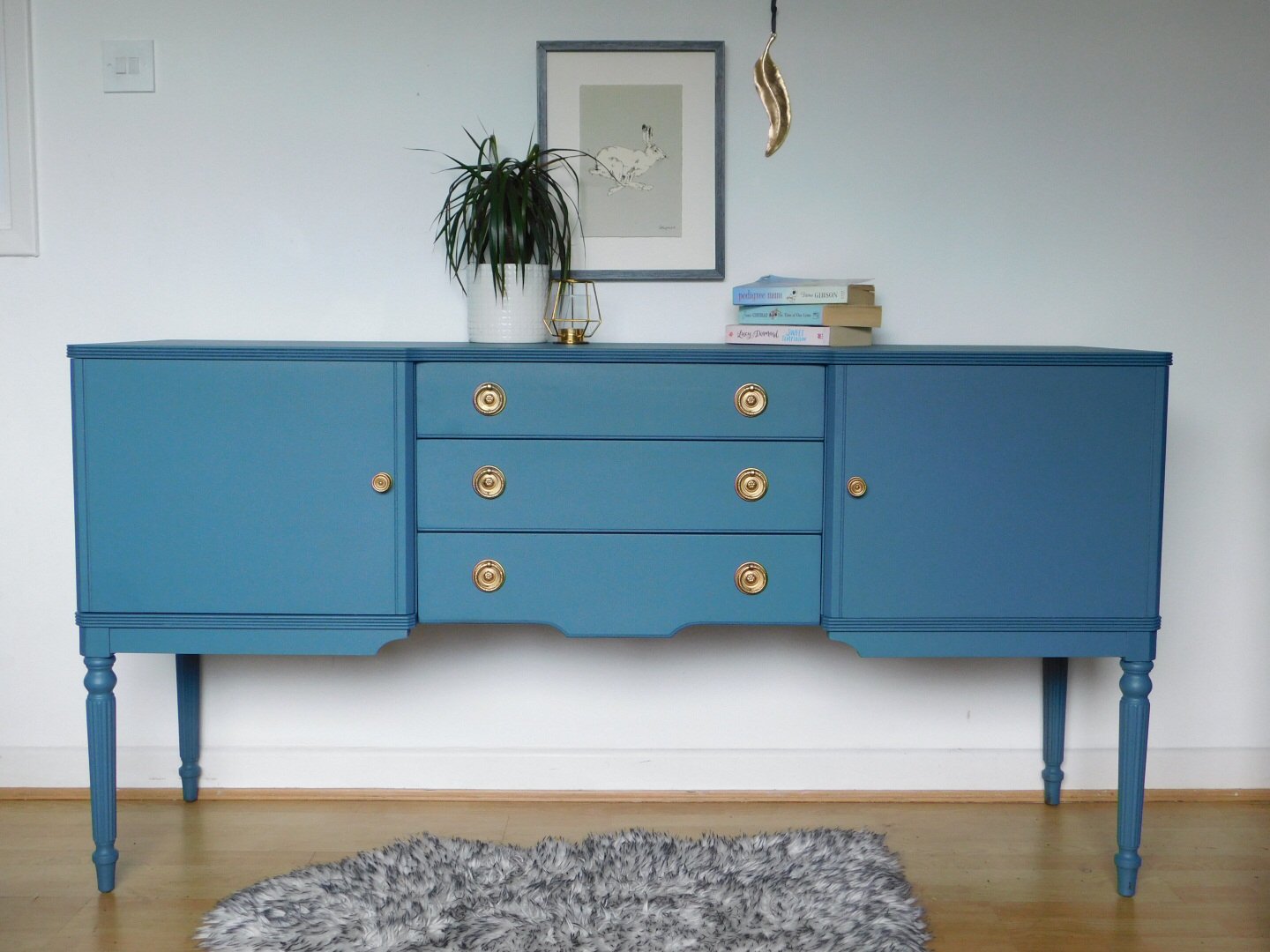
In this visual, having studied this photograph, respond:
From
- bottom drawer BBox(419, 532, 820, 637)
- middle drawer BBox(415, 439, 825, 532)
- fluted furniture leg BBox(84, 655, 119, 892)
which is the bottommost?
fluted furniture leg BBox(84, 655, 119, 892)

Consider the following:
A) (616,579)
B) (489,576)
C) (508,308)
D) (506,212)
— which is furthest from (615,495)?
(506,212)

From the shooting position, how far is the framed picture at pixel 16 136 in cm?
246

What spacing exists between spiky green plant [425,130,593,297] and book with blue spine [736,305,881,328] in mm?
440

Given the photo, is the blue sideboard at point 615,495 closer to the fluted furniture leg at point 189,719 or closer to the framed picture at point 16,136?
the fluted furniture leg at point 189,719

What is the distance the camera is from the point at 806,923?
1981mm

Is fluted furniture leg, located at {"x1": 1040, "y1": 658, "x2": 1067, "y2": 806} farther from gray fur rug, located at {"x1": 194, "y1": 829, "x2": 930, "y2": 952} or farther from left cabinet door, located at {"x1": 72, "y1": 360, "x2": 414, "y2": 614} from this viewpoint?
left cabinet door, located at {"x1": 72, "y1": 360, "x2": 414, "y2": 614}

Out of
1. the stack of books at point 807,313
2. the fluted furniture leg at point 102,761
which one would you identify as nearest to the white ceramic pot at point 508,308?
the stack of books at point 807,313

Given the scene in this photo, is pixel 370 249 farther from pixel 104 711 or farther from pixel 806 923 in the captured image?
pixel 806 923

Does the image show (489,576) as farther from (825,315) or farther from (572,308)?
(825,315)

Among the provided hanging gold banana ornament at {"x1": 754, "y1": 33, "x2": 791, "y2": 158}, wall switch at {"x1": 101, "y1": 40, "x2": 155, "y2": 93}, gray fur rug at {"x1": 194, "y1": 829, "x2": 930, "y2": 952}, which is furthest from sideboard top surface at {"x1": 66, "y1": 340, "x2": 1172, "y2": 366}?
gray fur rug at {"x1": 194, "y1": 829, "x2": 930, "y2": 952}

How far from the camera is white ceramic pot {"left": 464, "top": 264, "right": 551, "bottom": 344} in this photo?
2316mm

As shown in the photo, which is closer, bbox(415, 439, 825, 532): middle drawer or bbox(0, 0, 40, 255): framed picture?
Result: bbox(415, 439, 825, 532): middle drawer

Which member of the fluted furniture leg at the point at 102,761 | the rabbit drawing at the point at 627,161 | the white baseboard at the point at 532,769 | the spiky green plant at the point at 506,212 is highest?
the rabbit drawing at the point at 627,161

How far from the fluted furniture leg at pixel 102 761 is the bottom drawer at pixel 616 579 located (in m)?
0.59
